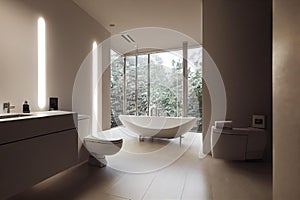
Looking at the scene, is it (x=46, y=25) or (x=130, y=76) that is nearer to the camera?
(x=46, y=25)

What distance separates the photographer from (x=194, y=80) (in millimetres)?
6094

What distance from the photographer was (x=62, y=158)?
2.28 m

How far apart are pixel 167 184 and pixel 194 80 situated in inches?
165

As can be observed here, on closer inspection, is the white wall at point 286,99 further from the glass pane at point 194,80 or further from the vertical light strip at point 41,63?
the glass pane at point 194,80

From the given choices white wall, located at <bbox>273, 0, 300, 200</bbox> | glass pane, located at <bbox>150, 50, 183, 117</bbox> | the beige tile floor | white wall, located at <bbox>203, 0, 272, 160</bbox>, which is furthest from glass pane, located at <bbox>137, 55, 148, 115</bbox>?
white wall, located at <bbox>273, 0, 300, 200</bbox>

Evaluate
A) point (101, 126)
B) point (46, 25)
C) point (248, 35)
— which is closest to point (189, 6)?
point (248, 35)

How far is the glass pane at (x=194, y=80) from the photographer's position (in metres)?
5.97

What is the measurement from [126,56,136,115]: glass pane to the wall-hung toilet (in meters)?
4.18

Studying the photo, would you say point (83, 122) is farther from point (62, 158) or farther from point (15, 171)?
point (15, 171)

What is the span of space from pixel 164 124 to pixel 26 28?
124 inches

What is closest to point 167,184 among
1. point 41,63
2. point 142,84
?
point 41,63

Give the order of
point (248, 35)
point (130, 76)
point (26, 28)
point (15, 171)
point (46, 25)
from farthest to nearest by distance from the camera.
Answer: point (130, 76)
point (248, 35)
point (46, 25)
point (26, 28)
point (15, 171)

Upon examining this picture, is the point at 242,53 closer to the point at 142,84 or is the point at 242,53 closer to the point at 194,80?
the point at 194,80

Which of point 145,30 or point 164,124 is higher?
point 145,30
